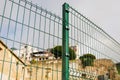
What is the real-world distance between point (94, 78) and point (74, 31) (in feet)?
3.69

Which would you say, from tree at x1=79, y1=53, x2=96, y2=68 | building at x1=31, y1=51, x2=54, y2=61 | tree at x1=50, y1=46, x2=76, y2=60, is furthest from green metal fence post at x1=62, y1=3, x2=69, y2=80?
tree at x1=79, y1=53, x2=96, y2=68

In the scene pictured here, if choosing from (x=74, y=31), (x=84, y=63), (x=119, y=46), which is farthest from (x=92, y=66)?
(x=119, y=46)

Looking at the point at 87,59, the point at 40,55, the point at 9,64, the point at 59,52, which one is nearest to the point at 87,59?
the point at 87,59

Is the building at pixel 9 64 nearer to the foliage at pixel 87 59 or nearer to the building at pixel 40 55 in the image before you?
the building at pixel 40 55

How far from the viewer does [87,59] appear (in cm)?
512

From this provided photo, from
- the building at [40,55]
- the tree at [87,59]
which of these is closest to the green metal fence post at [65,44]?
the building at [40,55]

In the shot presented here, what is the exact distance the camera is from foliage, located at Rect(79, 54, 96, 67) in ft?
16.0

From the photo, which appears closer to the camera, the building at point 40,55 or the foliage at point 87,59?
the building at point 40,55

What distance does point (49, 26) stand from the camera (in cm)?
409

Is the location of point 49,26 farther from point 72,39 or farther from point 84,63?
point 84,63

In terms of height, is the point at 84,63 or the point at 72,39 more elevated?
the point at 72,39

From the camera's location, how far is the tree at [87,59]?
4.87m

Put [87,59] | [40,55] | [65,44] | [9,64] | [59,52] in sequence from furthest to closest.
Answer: [87,59], [59,52], [65,44], [40,55], [9,64]

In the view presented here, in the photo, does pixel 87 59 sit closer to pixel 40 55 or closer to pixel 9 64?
pixel 40 55
